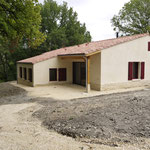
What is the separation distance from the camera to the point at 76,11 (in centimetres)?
3131

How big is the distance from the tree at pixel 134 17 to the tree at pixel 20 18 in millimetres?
19634

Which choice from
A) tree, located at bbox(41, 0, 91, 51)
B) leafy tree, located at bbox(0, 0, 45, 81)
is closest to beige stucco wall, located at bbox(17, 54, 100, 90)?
leafy tree, located at bbox(0, 0, 45, 81)

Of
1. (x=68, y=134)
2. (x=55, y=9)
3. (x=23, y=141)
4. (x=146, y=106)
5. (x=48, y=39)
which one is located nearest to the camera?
(x=23, y=141)

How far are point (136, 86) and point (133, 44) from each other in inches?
133

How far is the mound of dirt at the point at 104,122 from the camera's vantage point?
Answer: 4903 millimetres

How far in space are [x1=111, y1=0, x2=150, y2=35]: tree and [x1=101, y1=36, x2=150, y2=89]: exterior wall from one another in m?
13.3

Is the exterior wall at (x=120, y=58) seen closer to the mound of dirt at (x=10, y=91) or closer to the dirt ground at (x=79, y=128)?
the dirt ground at (x=79, y=128)

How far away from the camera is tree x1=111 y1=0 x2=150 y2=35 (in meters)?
27.3

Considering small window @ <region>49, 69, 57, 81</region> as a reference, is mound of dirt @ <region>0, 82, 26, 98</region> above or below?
below

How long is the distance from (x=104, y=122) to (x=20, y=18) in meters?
8.69

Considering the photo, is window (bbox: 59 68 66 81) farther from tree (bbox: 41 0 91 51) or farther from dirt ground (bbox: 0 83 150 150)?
tree (bbox: 41 0 91 51)

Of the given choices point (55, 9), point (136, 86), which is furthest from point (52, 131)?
point (55, 9)

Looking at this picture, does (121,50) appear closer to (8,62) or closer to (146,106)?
(146,106)

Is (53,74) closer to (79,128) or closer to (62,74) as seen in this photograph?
(62,74)
